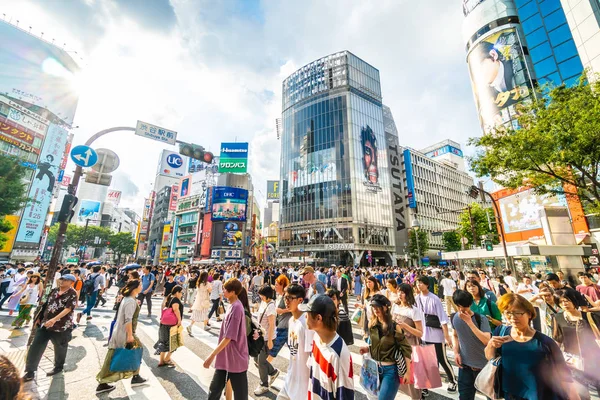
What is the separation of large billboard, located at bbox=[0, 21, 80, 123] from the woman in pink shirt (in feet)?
243

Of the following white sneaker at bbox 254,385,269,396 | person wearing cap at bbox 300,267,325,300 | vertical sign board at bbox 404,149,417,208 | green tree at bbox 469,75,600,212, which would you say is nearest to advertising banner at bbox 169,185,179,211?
vertical sign board at bbox 404,149,417,208

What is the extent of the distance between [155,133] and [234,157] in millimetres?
47783

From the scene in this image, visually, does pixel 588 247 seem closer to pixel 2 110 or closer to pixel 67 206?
pixel 67 206

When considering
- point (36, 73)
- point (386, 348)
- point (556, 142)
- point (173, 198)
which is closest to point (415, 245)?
point (556, 142)

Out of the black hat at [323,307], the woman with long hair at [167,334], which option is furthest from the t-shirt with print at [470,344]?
the woman with long hair at [167,334]

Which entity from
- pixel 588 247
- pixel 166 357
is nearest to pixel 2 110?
pixel 166 357

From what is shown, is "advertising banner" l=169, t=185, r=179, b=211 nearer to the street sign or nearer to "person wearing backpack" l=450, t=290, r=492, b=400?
the street sign

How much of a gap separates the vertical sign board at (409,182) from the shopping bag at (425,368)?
6064cm

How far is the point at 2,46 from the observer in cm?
5044

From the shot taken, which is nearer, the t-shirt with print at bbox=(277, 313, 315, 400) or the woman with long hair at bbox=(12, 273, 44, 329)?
the t-shirt with print at bbox=(277, 313, 315, 400)

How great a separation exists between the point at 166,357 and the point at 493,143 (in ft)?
51.0

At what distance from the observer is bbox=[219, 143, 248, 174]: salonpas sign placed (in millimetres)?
54000

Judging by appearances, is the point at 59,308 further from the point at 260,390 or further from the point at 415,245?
the point at 415,245

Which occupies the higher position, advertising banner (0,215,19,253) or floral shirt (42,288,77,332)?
advertising banner (0,215,19,253)
